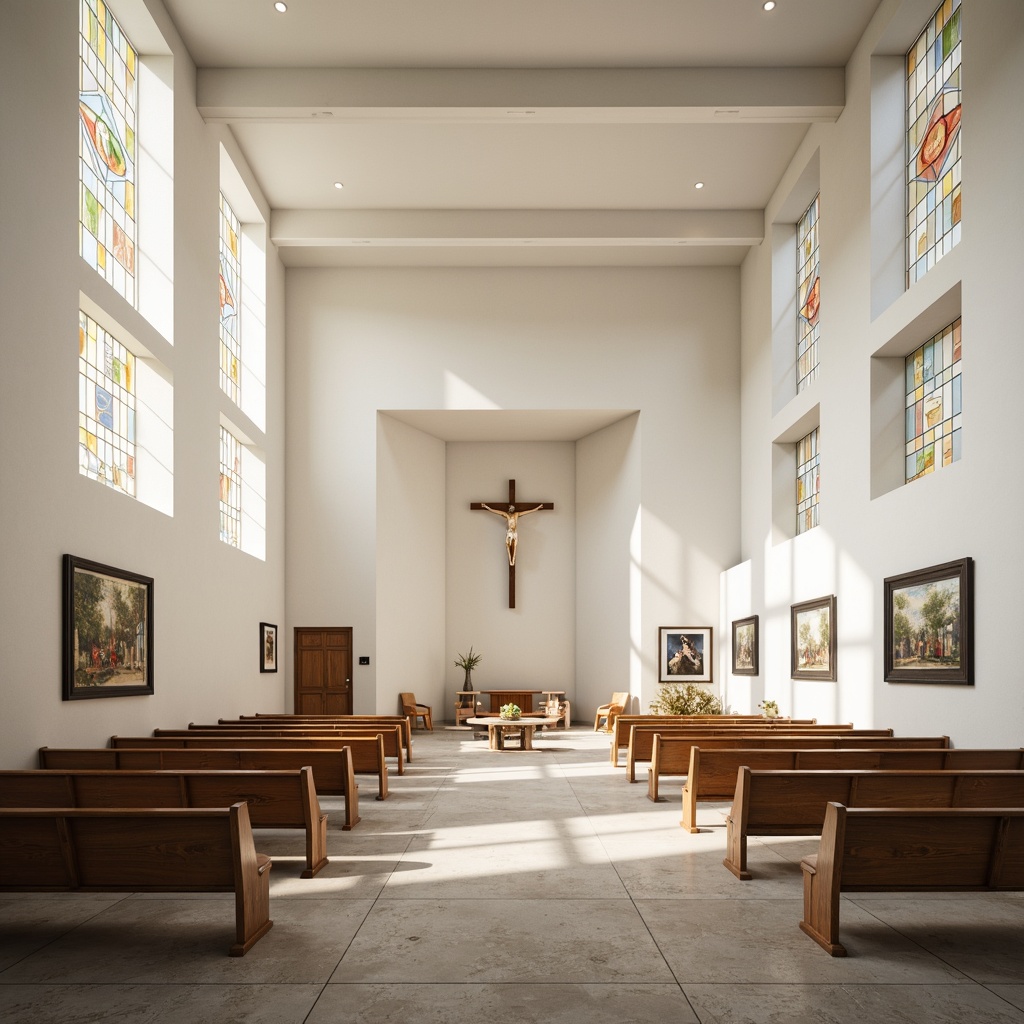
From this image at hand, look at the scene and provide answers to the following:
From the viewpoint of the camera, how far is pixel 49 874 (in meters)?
4.33

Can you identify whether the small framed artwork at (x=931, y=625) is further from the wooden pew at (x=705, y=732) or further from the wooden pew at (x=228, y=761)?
the wooden pew at (x=228, y=761)

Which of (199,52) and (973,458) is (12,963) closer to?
(973,458)

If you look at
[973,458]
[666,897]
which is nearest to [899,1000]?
[666,897]

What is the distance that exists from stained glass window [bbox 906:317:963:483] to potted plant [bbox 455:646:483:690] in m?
9.67

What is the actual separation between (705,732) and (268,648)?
771 centimetres

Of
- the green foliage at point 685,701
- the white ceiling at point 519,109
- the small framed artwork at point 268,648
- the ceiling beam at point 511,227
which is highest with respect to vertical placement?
the white ceiling at point 519,109

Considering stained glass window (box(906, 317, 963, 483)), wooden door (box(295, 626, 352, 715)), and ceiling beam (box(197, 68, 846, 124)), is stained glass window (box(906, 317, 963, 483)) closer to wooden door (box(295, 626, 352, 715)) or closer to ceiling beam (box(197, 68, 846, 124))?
ceiling beam (box(197, 68, 846, 124))

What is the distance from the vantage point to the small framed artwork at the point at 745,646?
1442 centimetres

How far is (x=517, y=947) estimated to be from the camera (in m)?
4.40

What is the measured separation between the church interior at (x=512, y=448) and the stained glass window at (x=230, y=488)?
0.30ft

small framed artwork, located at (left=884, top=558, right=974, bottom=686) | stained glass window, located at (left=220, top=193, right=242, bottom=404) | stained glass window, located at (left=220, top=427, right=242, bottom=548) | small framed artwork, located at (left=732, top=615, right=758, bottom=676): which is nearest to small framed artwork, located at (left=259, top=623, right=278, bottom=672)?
stained glass window, located at (left=220, top=427, right=242, bottom=548)

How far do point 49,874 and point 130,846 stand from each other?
1.27ft

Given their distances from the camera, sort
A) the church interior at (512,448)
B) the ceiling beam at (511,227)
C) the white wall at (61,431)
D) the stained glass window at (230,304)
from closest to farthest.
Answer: the church interior at (512,448) < the white wall at (61,431) < the stained glass window at (230,304) < the ceiling beam at (511,227)

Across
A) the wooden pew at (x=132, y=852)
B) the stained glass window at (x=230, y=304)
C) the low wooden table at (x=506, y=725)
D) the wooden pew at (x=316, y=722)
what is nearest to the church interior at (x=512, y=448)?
the stained glass window at (x=230, y=304)
